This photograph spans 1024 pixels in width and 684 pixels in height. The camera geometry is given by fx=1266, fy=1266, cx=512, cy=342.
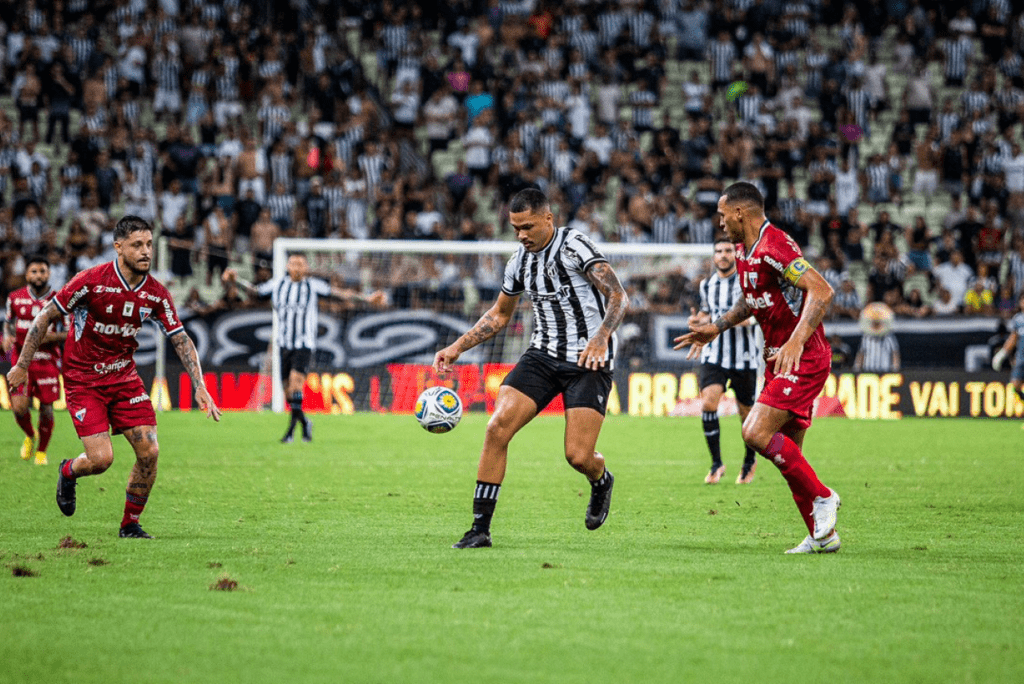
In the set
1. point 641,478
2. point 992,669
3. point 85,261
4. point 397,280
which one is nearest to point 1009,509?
point 641,478

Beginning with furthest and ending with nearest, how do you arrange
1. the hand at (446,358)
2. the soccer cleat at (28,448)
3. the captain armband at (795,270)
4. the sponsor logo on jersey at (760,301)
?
1. the soccer cleat at (28,448)
2. the hand at (446,358)
3. the sponsor logo on jersey at (760,301)
4. the captain armband at (795,270)

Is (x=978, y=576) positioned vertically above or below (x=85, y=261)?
below

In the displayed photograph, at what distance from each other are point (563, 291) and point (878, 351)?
17.3m

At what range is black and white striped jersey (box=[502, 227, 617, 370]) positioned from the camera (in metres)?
8.39

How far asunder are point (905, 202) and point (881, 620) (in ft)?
81.3

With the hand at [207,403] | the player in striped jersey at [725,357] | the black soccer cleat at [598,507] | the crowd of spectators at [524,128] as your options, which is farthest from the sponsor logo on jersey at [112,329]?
the crowd of spectators at [524,128]

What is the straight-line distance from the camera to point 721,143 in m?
28.5

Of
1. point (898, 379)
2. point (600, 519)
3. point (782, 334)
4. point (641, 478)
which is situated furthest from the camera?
point (898, 379)

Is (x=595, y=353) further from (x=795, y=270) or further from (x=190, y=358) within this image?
(x=190, y=358)

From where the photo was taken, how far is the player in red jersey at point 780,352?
7.85m

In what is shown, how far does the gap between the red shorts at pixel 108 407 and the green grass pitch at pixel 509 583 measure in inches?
30.5

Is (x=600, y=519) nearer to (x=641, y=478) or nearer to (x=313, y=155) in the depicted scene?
(x=641, y=478)

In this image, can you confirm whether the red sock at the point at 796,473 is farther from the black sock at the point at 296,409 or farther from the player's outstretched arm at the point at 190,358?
the black sock at the point at 296,409

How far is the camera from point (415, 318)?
24.5 m
